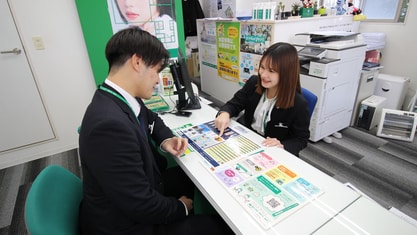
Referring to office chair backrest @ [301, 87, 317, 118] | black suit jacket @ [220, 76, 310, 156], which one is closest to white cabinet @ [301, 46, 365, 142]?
office chair backrest @ [301, 87, 317, 118]

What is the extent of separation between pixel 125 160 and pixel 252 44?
7.96 ft

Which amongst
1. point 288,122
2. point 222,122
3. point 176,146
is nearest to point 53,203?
point 176,146

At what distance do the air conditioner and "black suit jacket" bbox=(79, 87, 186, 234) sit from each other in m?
2.72

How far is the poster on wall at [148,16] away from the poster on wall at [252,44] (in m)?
0.84

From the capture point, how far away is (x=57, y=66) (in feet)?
7.84

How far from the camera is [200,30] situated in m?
3.75

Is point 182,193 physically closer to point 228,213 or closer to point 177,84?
point 228,213

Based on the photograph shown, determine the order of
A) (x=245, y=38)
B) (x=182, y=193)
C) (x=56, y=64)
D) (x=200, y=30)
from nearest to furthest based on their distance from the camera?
1. (x=182, y=193)
2. (x=56, y=64)
3. (x=245, y=38)
4. (x=200, y=30)

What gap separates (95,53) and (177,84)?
4.19 ft

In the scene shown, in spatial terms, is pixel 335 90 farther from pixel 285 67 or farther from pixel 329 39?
pixel 285 67

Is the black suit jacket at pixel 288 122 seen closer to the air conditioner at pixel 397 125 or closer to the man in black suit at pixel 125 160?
the man in black suit at pixel 125 160

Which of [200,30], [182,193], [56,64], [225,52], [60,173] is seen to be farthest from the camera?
[200,30]

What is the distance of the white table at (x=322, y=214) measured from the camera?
2.48ft

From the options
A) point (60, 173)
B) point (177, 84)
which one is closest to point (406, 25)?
point (177, 84)
